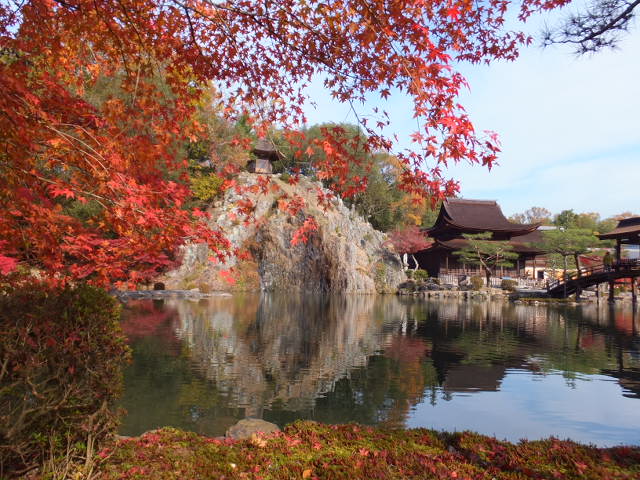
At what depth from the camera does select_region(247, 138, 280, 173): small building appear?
38.5 m

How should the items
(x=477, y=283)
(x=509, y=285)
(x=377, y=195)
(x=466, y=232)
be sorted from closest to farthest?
(x=509, y=285) < (x=477, y=283) < (x=466, y=232) < (x=377, y=195)

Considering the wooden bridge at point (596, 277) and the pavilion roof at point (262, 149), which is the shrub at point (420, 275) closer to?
the wooden bridge at point (596, 277)

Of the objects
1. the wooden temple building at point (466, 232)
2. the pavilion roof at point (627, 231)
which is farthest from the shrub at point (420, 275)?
the pavilion roof at point (627, 231)

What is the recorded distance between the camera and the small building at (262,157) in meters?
38.5

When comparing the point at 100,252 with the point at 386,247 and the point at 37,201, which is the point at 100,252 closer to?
the point at 37,201

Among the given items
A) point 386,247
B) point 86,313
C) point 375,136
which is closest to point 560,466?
point 375,136

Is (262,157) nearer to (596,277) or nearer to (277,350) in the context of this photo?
(596,277)

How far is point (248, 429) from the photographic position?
493 centimetres

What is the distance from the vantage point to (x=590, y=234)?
105 feet

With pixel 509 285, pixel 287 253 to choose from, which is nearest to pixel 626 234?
pixel 509 285

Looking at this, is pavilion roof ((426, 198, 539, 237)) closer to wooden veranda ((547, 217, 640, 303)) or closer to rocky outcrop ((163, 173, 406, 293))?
wooden veranda ((547, 217, 640, 303))

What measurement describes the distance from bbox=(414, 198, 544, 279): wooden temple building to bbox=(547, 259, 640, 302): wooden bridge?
25.6 feet

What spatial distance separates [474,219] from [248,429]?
4112cm

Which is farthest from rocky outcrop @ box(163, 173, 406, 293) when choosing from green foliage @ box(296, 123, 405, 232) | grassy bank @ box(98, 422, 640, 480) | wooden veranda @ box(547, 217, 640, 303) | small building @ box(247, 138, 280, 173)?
grassy bank @ box(98, 422, 640, 480)
